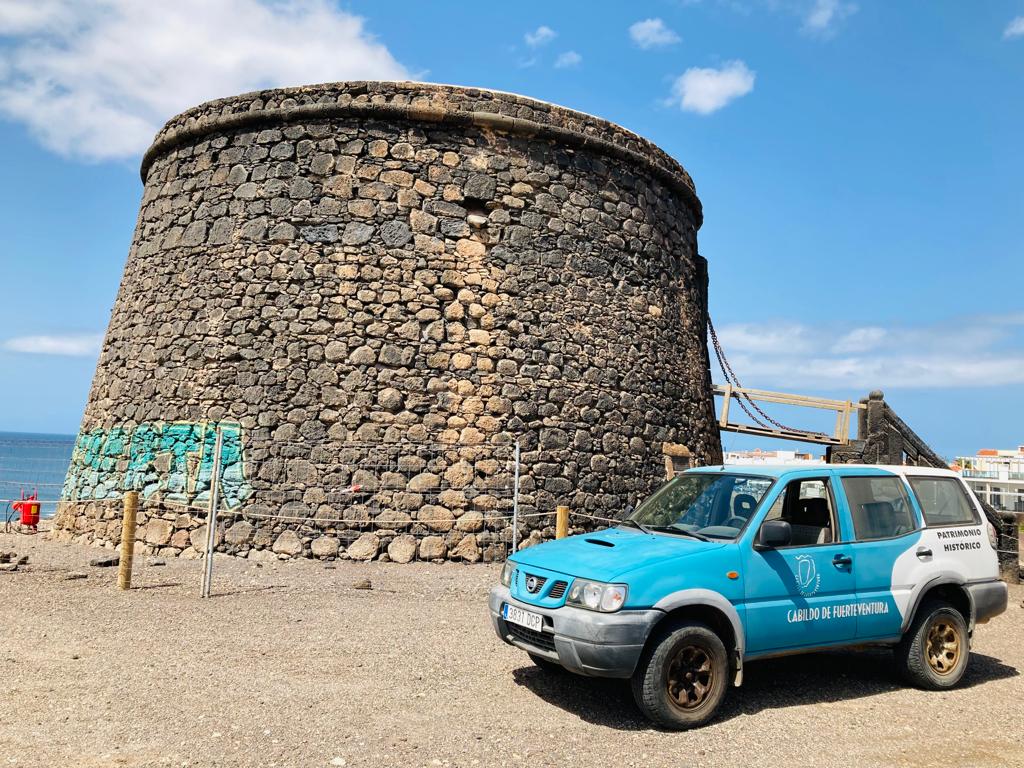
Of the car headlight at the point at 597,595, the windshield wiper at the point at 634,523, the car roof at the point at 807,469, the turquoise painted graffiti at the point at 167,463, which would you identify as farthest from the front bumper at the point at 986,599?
the turquoise painted graffiti at the point at 167,463

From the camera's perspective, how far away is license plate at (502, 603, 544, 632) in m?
5.18

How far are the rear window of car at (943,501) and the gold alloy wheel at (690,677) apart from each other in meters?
2.37

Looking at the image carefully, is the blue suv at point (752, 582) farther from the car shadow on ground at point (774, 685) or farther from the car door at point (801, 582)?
the car shadow on ground at point (774, 685)

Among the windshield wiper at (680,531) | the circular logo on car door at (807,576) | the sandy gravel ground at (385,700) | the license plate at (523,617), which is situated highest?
the windshield wiper at (680,531)

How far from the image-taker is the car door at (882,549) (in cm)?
575

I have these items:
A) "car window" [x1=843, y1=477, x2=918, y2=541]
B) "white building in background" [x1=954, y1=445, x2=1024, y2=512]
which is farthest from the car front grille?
"white building in background" [x1=954, y1=445, x2=1024, y2=512]

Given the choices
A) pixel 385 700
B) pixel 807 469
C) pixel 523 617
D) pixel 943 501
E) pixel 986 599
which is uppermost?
pixel 807 469

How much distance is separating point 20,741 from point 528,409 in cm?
781

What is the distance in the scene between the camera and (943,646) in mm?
6137

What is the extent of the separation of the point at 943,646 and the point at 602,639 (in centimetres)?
307

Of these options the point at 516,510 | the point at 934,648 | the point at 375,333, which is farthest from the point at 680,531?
the point at 375,333

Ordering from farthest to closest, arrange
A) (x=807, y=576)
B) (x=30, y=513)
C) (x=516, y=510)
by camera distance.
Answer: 1. (x=30, y=513)
2. (x=516, y=510)
3. (x=807, y=576)

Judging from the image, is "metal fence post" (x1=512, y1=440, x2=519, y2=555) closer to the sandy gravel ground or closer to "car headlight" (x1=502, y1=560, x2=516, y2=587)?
the sandy gravel ground

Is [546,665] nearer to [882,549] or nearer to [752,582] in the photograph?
[752,582]
